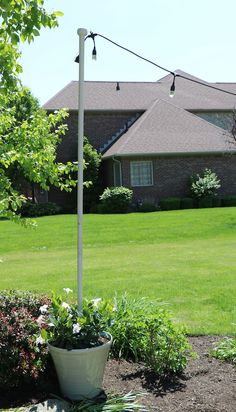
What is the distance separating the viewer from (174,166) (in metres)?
26.3

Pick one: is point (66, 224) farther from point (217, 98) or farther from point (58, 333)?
point (217, 98)

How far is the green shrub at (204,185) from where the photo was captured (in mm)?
25203

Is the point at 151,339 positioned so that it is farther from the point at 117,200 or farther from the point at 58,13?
the point at 117,200

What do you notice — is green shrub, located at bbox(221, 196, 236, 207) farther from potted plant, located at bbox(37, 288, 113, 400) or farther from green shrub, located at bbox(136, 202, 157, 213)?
potted plant, located at bbox(37, 288, 113, 400)

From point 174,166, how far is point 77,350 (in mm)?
23011

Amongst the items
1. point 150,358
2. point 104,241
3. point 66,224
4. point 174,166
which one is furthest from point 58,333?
point 174,166

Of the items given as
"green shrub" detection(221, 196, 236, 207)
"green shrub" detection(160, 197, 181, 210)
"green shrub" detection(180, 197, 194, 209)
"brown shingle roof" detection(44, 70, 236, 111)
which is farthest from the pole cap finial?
"brown shingle roof" detection(44, 70, 236, 111)

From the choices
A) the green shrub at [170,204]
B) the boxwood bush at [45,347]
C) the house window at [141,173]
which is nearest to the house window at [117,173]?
the house window at [141,173]

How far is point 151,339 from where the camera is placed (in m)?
4.48

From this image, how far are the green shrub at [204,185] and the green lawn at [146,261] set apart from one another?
513cm

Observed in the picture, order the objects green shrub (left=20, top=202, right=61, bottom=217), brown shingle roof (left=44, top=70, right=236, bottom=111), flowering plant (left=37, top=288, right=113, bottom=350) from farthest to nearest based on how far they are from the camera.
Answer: brown shingle roof (left=44, top=70, right=236, bottom=111) < green shrub (left=20, top=202, right=61, bottom=217) < flowering plant (left=37, top=288, right=113, bottom=350)

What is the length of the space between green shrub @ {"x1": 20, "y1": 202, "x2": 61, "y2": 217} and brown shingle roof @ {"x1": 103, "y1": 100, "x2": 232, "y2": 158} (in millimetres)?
4332

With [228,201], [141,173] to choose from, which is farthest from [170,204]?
[228,201]

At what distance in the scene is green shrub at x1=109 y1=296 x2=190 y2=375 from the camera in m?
4.44
